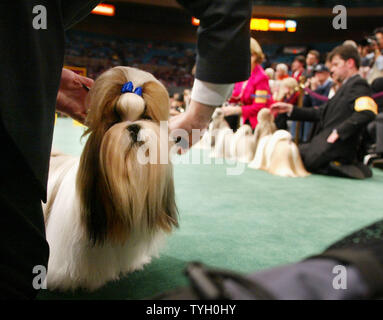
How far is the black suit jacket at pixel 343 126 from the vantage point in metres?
4.42

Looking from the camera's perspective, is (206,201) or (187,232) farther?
(206,201)

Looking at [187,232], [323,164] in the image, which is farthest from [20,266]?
[323,164]

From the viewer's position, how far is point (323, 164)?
15.2 feet

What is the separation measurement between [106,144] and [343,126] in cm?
412

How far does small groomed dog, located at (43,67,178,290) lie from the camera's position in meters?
1.03

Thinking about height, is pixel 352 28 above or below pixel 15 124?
above

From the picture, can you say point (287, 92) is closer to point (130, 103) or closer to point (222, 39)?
point (222, 39)

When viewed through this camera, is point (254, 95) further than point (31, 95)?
Yes

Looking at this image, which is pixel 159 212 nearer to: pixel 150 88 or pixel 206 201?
pixel 150 88

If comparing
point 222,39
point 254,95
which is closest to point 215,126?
point 254,95

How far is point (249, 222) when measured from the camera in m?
2.25

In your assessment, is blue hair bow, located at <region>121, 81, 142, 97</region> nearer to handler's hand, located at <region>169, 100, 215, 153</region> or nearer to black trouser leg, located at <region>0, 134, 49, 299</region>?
handler's hand, located at <region>169, 100, 215, 153</region>

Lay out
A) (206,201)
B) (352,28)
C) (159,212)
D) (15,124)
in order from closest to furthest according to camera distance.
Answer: (15,124) < (159,212) < (206,201) < (352,28)

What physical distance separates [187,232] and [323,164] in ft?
10.6
